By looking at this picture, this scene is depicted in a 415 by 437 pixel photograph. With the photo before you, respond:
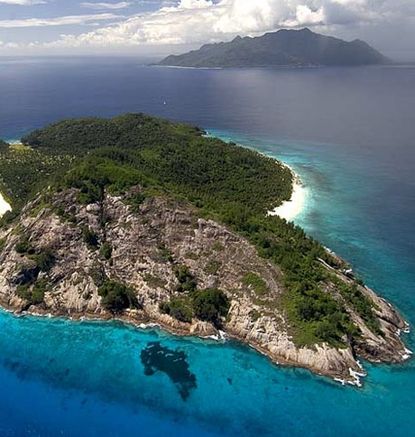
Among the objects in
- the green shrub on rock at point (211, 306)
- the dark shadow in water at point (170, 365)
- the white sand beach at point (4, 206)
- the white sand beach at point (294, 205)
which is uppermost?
the white sand beach at point (4, 206)

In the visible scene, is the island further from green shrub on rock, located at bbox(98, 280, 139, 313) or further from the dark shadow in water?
the dark shadow in water

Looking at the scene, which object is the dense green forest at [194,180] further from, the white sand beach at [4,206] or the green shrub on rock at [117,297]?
the white sand beach at [4,206]

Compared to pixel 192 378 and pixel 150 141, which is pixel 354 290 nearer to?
pixel 192 378

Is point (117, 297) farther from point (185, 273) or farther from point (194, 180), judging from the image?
point (194, 180)

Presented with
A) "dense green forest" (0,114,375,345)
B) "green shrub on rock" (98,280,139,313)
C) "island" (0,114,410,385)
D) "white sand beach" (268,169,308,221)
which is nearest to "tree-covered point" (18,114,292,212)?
"dense green forest" (0,114,375,345)

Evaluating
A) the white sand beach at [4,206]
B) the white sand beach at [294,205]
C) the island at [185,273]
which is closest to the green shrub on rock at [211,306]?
the island at [185,273]

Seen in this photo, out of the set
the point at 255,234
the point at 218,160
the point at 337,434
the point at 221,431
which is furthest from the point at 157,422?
the point at 218,160
